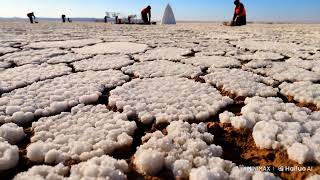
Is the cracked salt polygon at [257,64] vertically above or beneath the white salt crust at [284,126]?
above

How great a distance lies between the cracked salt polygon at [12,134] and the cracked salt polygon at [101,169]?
0.29 meters

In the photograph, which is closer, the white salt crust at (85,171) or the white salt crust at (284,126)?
the white salt crust at (85,171)

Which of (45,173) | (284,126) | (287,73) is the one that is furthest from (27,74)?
(287,73)

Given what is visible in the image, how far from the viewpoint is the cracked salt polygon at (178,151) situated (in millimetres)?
776

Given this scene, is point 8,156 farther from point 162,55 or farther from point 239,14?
point 239,14

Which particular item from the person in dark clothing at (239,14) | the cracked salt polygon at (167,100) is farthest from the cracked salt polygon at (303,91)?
the person in dark clothing at (239,14)

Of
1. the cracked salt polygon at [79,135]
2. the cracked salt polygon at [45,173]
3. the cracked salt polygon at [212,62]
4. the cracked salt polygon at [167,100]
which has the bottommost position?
the cracked salt polygon at [45,173]

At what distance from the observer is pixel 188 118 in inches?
43.1

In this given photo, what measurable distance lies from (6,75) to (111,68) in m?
0.60

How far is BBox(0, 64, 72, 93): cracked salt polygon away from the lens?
151 cm

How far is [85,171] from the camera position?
73 centimetres

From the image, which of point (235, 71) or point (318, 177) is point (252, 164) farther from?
point (235, 71)

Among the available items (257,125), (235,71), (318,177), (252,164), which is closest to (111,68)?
(235,71)

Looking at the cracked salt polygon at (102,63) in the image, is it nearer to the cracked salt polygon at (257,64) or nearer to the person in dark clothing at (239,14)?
the cracked salt polygon at (257,64)
